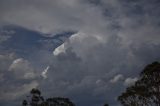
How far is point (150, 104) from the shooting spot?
7850 centimetres

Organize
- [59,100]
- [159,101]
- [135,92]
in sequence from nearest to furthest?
[159,101], [135,92], [59,100]

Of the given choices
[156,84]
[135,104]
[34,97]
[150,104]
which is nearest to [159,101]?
[156,84]

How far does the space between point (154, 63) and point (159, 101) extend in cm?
861

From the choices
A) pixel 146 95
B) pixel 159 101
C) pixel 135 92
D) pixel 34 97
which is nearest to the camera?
pixel 159 101

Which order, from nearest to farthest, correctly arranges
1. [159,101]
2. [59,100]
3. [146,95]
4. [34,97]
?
[159,101], [146,95], [34,97], [59,100]

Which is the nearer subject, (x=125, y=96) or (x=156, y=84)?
(x=156, y=84)

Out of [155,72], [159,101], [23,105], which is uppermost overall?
[23,105]

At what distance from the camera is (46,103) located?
103375 millimetres

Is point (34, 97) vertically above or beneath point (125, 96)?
above

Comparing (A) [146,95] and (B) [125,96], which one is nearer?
(A) [146,95]

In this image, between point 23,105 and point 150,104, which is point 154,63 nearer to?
point 150,104

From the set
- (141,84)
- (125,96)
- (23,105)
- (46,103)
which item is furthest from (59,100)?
(141,84)

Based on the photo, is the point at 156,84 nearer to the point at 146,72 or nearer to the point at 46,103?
the point at 146,72

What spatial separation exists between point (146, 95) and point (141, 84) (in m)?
2.95
